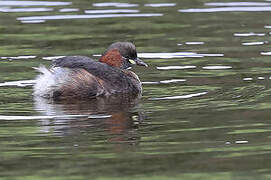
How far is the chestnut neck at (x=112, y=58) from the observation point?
11562 mm

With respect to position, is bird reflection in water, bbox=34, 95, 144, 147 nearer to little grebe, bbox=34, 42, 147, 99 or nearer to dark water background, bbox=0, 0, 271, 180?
dark water background, bbox=0, 0, 271, 180

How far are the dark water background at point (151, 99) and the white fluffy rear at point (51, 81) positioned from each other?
0.22m

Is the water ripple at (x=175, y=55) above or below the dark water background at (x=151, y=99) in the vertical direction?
below

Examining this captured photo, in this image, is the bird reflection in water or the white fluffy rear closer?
the bird reflection in water

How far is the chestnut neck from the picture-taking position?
37.9ft

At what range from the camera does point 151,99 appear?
1067 centimetres

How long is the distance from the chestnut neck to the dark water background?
0.50 meters

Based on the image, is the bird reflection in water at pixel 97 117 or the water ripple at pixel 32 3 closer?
the bird reflection in water at pixel 97 117

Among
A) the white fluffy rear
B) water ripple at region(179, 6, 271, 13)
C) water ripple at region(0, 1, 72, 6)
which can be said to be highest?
the white fluffy rear

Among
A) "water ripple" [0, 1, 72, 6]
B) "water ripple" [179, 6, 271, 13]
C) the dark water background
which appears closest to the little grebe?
the dark water background

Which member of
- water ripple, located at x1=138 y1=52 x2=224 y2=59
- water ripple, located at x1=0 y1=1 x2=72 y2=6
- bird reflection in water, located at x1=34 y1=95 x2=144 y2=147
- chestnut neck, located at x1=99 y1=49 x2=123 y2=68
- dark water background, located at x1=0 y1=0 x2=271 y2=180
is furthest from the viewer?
water ripple, located at x1=0 y1=1 x2=72 y2=6

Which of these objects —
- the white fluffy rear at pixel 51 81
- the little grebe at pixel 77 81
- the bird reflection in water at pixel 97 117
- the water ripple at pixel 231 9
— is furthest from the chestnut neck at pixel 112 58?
the water ripple at pixel 231 9

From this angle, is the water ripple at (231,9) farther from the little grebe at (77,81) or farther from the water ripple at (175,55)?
the little grebe at (77,81)

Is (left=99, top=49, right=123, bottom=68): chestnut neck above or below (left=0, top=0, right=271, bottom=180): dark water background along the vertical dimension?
above
